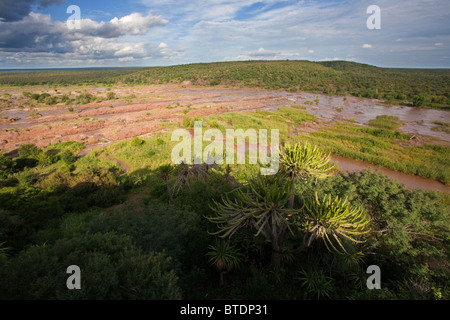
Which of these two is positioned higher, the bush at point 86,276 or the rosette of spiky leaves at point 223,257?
the bush at point 86,276

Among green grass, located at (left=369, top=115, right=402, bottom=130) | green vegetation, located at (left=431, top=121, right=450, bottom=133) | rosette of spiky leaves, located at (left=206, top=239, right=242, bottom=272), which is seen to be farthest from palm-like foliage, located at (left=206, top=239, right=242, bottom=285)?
green vegetation, located at (left=431, top=121, right=450, bottom=133)

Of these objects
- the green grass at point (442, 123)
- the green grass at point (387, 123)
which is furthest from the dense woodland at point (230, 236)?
the green grass at point (442, 123)

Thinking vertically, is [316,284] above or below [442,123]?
below

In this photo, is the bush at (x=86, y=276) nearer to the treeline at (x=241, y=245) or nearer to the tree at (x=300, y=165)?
the treeline at (x=241, y=245)

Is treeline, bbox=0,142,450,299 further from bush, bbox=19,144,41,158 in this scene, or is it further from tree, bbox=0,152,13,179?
bush, bbox=19,144,41,158

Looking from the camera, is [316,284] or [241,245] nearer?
[316,284]

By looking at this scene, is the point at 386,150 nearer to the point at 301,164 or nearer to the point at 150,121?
the point at 301,164

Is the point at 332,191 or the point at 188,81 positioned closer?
the point at 332,191

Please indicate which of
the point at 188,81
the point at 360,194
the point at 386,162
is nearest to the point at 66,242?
the point at 360,194

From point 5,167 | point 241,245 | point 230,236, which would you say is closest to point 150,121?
point 5,167

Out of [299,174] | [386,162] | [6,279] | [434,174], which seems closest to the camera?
[6,279]
